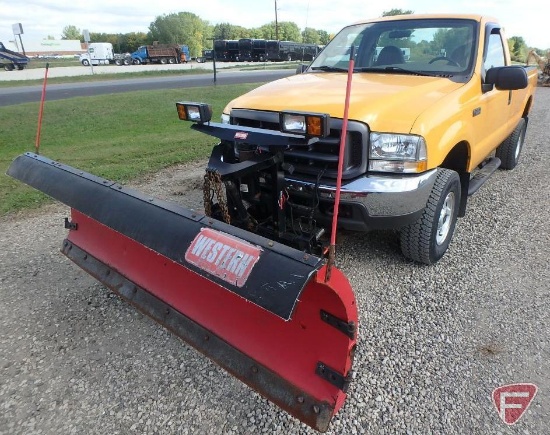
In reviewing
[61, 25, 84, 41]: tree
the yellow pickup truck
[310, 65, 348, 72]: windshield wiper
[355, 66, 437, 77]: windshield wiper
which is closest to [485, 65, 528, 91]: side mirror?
the yellow pickup truck

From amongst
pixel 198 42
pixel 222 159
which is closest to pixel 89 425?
pixel 222 159

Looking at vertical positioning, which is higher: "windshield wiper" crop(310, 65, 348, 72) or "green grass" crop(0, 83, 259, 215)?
"windshield wiper" crop(310, 65, 348, 72)

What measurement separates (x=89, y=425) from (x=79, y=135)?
849 centimetres

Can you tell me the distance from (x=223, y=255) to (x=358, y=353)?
1295mm

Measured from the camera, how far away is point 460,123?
3469mm

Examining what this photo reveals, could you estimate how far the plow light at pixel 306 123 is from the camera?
8.00ft

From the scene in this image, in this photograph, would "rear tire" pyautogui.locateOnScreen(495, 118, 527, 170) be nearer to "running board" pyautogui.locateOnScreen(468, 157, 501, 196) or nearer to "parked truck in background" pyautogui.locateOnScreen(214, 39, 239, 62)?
"running board" pyautogui.locateOnScreen(468, 157, 501, 196)

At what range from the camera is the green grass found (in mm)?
6406

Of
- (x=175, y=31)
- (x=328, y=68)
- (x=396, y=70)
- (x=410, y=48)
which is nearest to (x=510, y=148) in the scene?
(x=410, y=48)

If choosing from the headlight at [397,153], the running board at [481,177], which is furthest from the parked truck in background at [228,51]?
the headlight at [397,153]

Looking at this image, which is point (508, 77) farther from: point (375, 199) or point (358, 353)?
point (358, 353)

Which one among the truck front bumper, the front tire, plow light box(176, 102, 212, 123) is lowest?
the front tire

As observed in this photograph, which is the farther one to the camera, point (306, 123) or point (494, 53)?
point (494, 53)

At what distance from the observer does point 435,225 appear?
131 inches
